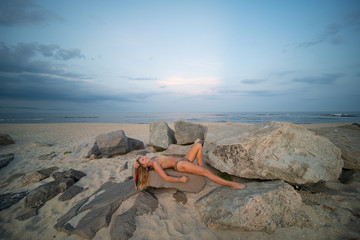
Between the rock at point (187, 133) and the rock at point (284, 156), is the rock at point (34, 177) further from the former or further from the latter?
the rock at point (284, 156)

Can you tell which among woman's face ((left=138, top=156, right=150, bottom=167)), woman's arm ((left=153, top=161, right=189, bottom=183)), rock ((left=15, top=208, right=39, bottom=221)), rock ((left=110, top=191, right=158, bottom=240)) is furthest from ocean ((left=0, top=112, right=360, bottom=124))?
rock ((left=15, top=208, right=39, bottom=221))

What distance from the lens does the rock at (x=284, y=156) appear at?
11.4 feet

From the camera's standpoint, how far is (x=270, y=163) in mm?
3598

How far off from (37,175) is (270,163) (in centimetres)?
730

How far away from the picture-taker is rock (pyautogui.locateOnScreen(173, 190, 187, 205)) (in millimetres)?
3707

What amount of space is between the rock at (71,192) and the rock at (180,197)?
115 inches

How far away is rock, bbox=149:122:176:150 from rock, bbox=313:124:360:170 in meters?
6.08

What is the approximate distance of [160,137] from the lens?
27.3 feet

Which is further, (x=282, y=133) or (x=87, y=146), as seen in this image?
(x=87, y=146)

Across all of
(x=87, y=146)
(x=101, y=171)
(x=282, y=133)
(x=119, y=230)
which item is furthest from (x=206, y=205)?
(x=87, y=146)

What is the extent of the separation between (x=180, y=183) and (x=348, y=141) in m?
4.82

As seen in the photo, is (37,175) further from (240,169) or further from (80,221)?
(240,169)

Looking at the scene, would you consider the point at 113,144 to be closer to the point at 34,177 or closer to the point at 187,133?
the point at 34,177

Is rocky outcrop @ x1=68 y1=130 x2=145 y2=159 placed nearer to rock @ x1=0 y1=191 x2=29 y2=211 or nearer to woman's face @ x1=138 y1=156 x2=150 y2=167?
rock @ x1=0 y1=191 x2=29 y2=211
